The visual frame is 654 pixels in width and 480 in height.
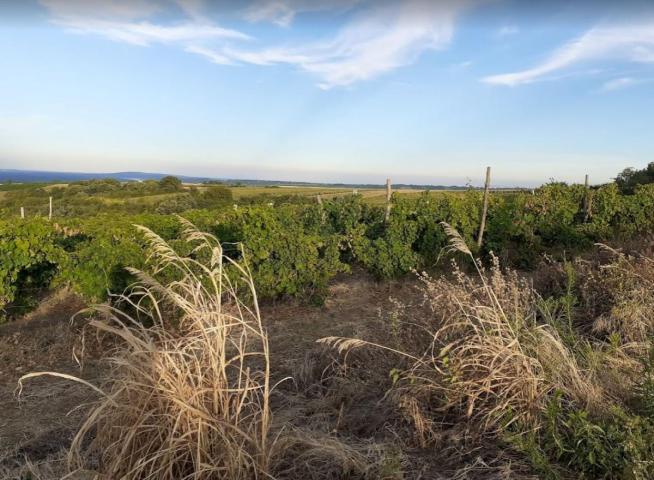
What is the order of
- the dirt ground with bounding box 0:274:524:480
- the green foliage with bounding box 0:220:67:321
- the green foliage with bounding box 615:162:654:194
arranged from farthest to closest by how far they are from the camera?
1. the green foliage with bounding box 615:162:654:194
2. the green foliage with bounding box 0:220:67:321
3. the dirt ground with bounding box 0:274:524:480

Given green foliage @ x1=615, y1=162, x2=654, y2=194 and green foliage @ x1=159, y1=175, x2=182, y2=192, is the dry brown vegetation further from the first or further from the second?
green foliage @ x1=159, y1=175, x2=182, y2=192

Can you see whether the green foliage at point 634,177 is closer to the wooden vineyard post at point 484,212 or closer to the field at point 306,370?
the wooden vineyard post at point 484,212

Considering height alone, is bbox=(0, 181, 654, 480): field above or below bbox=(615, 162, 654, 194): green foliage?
below

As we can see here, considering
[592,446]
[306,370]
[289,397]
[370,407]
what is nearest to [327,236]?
[306,370]

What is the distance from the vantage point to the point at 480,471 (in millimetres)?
2613

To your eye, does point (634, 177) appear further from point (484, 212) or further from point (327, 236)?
point (327, 236)

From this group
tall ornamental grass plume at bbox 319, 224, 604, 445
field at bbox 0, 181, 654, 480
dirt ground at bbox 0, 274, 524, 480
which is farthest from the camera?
tall ornamental grass plume at bbox 319, 224, 604, 445

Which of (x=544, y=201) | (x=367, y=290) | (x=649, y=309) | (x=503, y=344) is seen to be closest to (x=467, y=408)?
(x=503, y=344)

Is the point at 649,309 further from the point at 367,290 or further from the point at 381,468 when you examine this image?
the point at 367,290

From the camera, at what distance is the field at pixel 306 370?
2398 millimetres

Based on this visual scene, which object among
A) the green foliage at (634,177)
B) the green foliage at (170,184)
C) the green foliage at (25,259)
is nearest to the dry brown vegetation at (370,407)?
the green foliage at (25,259)

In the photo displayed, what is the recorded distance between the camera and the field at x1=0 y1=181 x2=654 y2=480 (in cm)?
240

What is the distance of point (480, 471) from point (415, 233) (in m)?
7.61

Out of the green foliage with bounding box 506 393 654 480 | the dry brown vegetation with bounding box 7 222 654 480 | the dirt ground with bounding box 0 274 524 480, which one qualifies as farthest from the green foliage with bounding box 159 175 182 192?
the green foliage with bounding box 506 393 654 480
